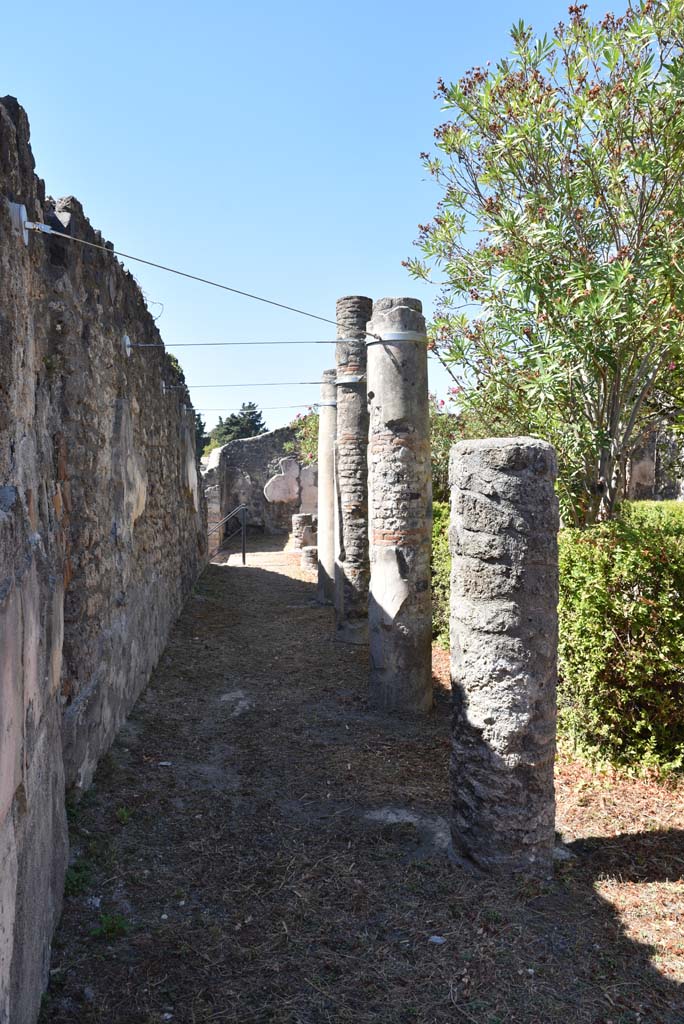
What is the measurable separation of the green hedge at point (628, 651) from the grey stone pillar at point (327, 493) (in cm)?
578

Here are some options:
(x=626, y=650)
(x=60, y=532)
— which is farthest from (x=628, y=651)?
(x=60, y=532)

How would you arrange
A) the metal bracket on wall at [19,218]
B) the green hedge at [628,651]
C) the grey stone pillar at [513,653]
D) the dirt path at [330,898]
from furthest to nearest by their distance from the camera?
the green hedge at [628,651], the grey stone pillar at [513,653], the dirt path at [330,898], the metal bracket on wall at [19,218]

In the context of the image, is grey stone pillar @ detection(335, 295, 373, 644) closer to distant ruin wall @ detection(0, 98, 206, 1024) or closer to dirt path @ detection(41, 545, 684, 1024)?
distant ruin wall @ detection(0, 98, 206, 1024)

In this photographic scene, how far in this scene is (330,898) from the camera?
356cm

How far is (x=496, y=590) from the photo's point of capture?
3.85 m

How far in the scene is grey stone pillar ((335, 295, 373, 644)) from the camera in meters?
8.60

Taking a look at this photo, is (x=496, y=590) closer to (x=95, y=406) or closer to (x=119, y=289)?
(x=95, y=406)

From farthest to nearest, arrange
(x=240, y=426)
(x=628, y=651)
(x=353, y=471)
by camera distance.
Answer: (x=240, y=426)
(x=353, y=471)
(x=628, y=651)

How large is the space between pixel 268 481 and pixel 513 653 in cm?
1770

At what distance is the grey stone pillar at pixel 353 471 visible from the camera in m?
8.60

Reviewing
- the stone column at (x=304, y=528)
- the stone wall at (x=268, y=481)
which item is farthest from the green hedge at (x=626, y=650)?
the stone wall at (x=268, y=481)

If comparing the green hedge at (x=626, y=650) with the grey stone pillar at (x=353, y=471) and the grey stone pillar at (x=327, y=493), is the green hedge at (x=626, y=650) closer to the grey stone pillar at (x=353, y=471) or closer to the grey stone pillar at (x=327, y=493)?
the grey stone pillar at (x=353, y=471)

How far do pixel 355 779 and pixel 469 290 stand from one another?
15.0 feet

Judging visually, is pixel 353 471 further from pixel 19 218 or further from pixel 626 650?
pixel 19 218
